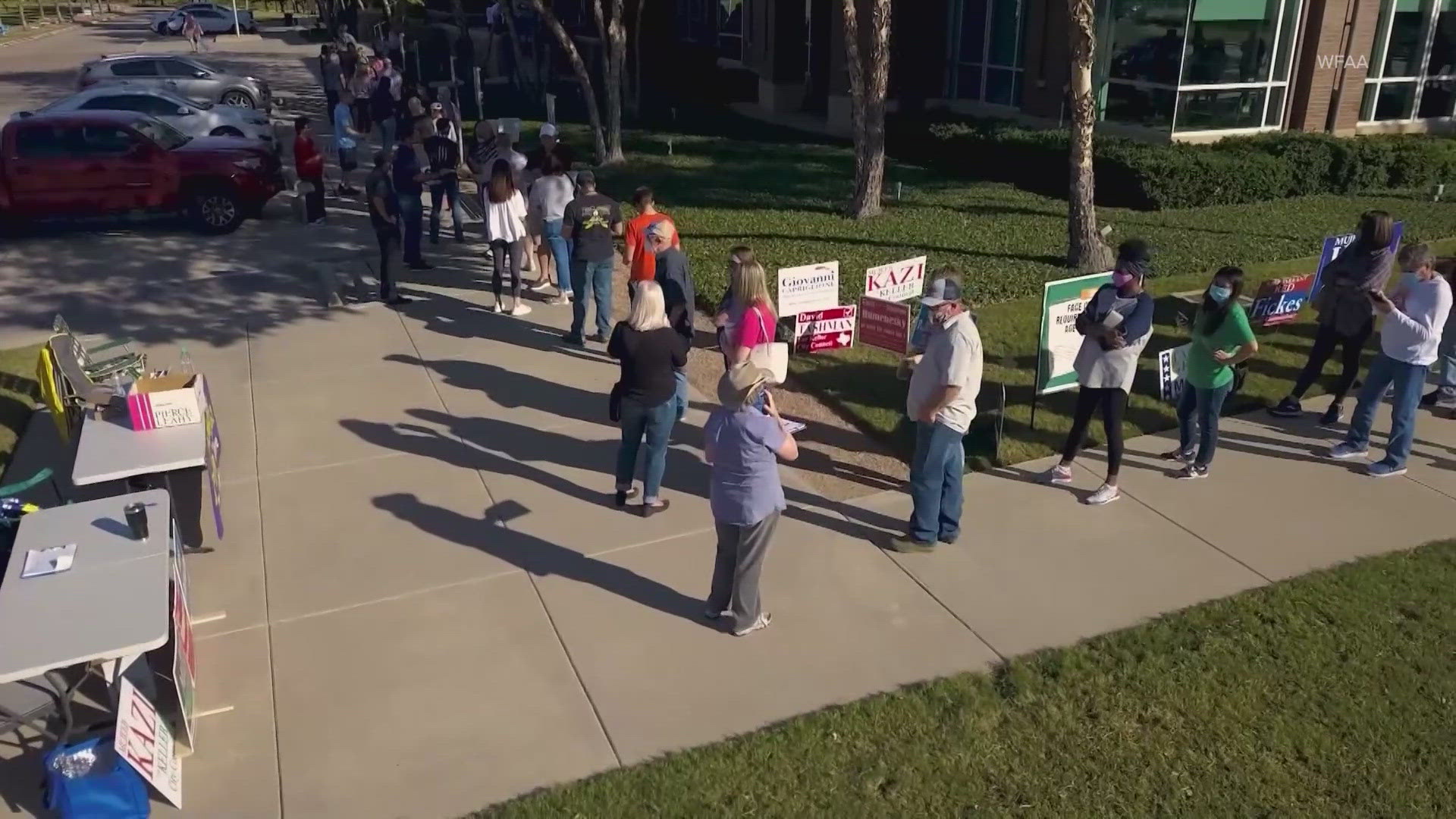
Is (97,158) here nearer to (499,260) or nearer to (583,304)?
(499,260)

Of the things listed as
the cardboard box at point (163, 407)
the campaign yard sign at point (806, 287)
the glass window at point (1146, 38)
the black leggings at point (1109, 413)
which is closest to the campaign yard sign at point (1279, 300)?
the black leggings at point (1109, 413)

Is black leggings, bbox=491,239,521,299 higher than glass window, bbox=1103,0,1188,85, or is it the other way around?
glass window, bbox=1103,0,1188,85

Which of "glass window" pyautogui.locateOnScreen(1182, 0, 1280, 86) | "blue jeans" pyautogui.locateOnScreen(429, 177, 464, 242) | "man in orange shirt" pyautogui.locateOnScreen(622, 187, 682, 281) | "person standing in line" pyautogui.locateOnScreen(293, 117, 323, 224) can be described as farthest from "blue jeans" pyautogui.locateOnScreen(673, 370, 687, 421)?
"glass window" pyautogui.locateOnScreen(1182, 0, 1280, 86)

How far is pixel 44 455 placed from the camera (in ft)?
27.7

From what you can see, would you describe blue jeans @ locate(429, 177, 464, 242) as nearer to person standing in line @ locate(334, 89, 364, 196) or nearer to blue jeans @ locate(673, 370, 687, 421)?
person standing in line @ locate(334, 89, 364, 196)

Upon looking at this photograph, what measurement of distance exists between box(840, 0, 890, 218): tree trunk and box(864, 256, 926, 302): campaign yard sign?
512 cm

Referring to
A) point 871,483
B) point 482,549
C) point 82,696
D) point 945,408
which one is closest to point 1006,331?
point 871,483

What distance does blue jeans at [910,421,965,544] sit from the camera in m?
6.60

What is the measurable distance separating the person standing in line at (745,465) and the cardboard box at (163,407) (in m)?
3.60

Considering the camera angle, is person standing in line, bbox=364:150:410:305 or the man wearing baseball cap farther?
person standing in line, bbox=364:150:410:305

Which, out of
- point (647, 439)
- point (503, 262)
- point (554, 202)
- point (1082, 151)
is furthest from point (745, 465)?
point (1082, 151)

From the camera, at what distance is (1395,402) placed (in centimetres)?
784

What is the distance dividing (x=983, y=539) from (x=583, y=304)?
15.8ft

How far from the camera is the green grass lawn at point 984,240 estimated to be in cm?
945
